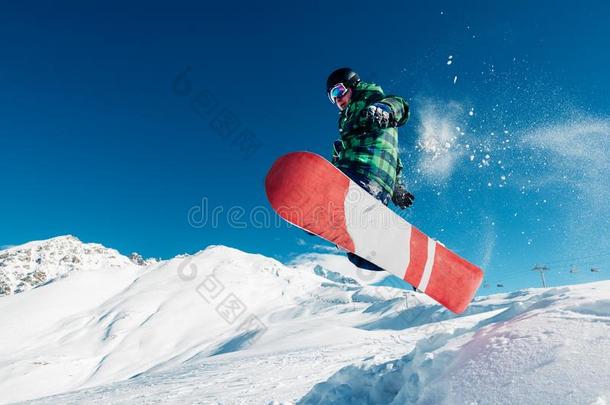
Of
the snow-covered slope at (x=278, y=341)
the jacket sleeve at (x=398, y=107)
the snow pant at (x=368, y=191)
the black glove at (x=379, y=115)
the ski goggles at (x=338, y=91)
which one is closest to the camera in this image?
the snow-covered slope at (x=278, y=341)

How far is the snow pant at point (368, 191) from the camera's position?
3.70 meters

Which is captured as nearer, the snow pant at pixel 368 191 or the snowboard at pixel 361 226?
the snowboard at pixel 361 226

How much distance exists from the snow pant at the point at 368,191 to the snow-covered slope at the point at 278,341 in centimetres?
86

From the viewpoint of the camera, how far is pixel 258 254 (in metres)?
→ 105

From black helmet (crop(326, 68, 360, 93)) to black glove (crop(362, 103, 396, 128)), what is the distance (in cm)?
71

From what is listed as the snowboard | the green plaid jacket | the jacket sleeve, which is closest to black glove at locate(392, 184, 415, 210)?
the green plaid jacket

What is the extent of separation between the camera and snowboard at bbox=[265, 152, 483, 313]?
127 inches

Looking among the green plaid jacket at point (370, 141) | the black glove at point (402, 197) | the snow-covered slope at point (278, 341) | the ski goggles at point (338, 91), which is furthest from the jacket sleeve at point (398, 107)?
the snow-covered slope at point (278, 341)

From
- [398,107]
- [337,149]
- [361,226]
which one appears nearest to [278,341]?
[337,149]

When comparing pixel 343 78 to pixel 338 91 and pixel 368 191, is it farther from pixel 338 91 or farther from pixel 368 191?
pixel 368 191

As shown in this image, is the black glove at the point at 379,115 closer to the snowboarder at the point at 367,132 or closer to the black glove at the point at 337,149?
the snowboarder at the point at 367,132

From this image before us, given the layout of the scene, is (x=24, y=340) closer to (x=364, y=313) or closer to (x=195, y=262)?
(x=195, y=262)

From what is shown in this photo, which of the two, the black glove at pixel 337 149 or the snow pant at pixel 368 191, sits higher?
the black glove at pixel 337 149

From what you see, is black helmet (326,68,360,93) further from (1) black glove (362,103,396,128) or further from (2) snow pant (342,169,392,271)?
(2) snow pant (342,169,392,271)
